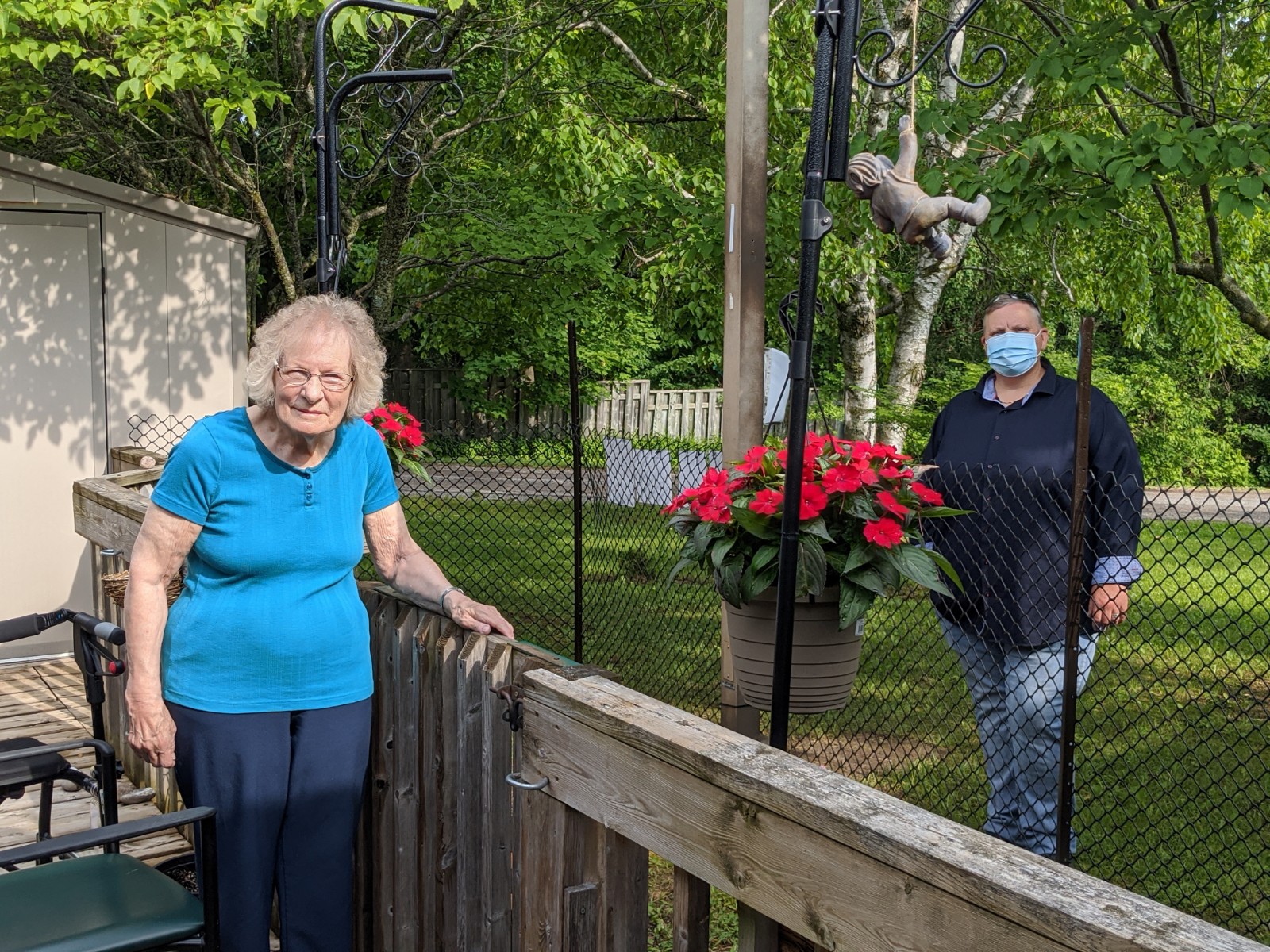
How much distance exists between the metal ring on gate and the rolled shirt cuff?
2091 millimetres

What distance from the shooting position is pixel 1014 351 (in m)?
3.65

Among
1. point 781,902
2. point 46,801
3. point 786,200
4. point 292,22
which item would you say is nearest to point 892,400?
point 786,200

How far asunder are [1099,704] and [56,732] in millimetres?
4844

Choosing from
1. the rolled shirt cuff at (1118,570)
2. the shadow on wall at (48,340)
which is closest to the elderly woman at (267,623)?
the rolled shirt cuff at (1118,570)

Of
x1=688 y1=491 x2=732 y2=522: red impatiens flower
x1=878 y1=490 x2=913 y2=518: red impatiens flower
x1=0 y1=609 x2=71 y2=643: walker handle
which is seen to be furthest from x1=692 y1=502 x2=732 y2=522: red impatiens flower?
x1=0 y1=609 x2=71 y2=643: walker handle

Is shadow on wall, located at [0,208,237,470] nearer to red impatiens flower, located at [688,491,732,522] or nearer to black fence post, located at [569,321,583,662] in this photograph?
black fence post, located at [569,321,583,662]

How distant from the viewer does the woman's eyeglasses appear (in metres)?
2.27

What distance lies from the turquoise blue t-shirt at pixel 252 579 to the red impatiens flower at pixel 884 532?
1131 mm

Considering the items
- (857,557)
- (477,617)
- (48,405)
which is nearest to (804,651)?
(857,557)

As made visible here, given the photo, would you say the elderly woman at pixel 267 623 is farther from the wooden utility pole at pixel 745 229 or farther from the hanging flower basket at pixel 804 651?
the wooden utility pole at pixel 745 229

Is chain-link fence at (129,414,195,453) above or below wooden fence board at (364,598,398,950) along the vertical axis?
above

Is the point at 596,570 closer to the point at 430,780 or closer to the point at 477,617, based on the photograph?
the point at 430,780

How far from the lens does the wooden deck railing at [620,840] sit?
47.4 inches

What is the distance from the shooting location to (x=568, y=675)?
2.04 meters
